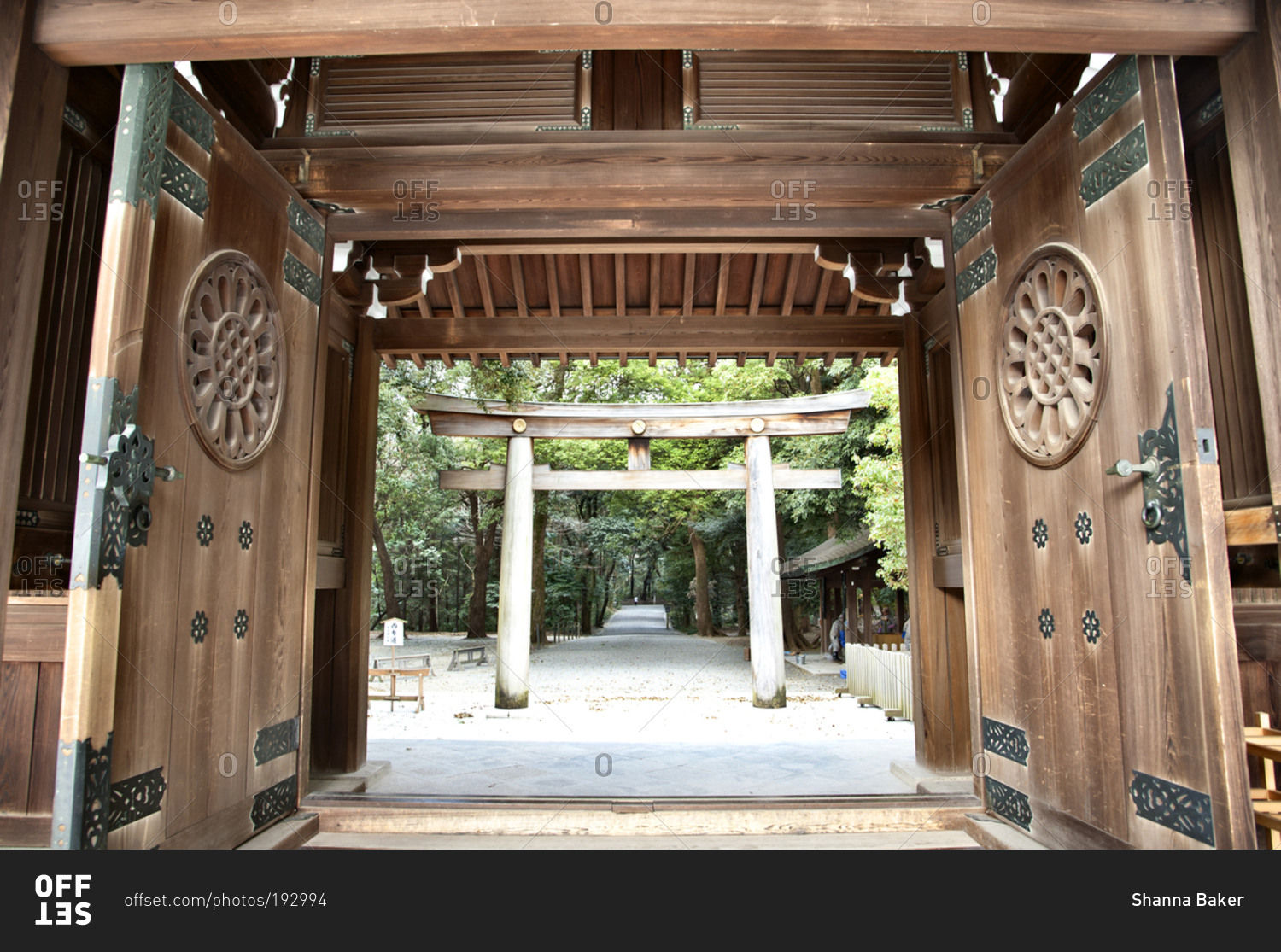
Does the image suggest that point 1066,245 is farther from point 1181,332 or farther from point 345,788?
point 345,788

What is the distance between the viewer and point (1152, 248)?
101 inches

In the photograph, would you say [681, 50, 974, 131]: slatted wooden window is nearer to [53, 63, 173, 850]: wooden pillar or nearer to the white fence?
[53, 63, 173, 850]: wooden pillar

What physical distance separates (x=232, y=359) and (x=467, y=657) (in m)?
14.3

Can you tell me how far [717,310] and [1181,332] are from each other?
12.1 feet

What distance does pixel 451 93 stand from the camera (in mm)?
3889

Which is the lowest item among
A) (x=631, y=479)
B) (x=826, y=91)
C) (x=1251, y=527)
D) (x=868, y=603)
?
(x=868, y=603)

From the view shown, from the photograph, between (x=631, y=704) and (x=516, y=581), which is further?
(x=631, y=704)

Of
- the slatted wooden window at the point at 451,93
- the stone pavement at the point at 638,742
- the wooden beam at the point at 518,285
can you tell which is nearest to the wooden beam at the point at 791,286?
the wooden beam at the point at 518,285

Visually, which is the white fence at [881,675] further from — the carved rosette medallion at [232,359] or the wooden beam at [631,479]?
the carved rosette medallion at [232,359]

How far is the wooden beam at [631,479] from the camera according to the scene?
35.2 feet

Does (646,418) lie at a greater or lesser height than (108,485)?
greater

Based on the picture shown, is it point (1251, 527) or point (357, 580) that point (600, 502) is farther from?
point (1251, 527)

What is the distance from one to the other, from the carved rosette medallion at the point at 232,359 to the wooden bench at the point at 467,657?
480 inches

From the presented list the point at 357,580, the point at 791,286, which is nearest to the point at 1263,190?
the point at 791,286
